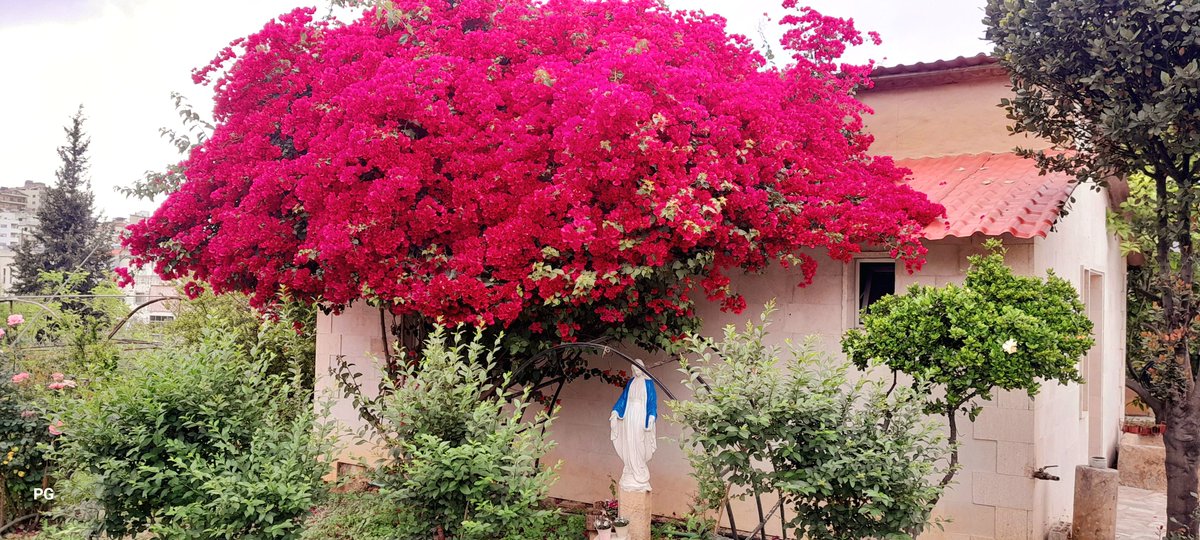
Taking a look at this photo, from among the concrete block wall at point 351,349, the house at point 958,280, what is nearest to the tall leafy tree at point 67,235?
the concrete block wall at point 351,349

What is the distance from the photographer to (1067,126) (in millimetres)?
7254

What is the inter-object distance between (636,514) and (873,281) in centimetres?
319

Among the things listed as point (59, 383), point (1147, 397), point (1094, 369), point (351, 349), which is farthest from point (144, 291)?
point (1147, 397)

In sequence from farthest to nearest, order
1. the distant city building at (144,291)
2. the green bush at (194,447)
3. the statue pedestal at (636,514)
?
the distant city building at (144,291) < the statue pedestal at (636,514) < the green bush at (194,447)

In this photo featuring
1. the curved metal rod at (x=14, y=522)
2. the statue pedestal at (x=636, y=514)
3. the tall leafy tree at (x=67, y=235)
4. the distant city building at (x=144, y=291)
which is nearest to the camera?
the statue pedestal at (x=636, y=514)

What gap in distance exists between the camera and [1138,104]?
6570 mm

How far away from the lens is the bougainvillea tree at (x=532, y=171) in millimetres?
6559

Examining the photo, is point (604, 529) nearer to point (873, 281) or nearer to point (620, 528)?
point (620, 528)

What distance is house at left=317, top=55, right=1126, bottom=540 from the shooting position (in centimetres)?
686

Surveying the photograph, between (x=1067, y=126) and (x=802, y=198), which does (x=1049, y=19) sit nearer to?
(x=1067, y=126)

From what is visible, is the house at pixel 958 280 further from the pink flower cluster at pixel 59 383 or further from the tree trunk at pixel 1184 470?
the pink flower cluster at pixel 59 383

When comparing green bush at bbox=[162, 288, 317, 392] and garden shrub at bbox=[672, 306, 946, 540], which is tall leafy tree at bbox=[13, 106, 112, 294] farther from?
garden shrub at bbox=[672, 306, 946, 540]

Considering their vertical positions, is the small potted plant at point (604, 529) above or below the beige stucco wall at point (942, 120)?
→ below

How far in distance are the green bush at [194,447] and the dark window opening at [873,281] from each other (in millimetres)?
5006
